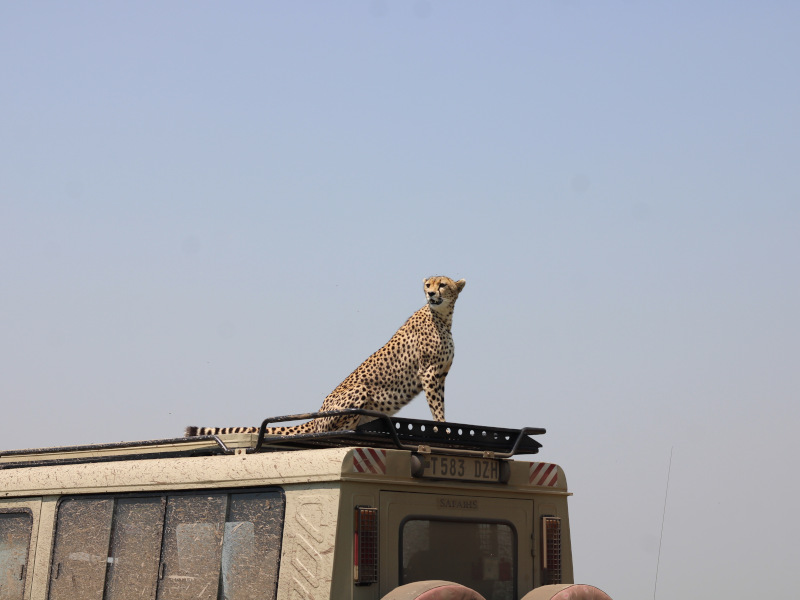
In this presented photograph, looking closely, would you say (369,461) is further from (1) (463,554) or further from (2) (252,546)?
(1) (463,554)

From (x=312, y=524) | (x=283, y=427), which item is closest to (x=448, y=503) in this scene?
(x=312, y=524)

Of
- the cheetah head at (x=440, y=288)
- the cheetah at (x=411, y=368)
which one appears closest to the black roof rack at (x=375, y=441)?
the cheetah at (x=411, y=368)

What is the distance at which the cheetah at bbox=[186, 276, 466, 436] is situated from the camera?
38.0 ft

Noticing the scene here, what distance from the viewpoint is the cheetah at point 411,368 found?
1157 centimetres

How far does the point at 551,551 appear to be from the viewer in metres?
7.57

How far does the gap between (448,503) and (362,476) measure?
794mm

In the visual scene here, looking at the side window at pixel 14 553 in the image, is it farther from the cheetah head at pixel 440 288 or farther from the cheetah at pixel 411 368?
the cheetah head at pixel 440 288

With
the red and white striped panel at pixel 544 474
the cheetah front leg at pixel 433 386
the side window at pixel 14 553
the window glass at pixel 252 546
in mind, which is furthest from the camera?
the cheetah front leg at pixel 433 386

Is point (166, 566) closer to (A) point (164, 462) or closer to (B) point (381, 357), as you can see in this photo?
(A) point (164, 462)

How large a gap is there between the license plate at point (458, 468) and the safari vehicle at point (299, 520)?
0.01 meters

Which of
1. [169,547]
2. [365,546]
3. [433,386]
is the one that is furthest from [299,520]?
[433,386]

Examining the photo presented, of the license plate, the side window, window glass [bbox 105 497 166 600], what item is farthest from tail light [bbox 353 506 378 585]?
the side window

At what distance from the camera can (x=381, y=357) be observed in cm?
1197

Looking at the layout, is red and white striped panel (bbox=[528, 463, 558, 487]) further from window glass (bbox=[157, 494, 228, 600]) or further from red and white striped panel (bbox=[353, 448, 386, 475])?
window glass (bbox=[157, 494, 228, 600])
